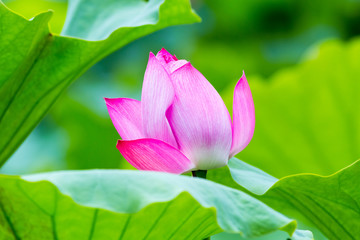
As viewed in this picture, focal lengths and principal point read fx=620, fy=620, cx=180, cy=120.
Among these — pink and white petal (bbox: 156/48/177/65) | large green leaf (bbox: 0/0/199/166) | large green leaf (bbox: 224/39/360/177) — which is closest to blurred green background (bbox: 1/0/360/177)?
large green leaf (bbox: 224/39/360/177)

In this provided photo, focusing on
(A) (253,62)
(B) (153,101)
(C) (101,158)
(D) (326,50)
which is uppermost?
(B) (153,101)

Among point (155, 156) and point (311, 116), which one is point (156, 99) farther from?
point (311, 116)

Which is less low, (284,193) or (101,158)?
(284,193)

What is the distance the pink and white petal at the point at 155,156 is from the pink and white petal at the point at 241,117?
56 mm

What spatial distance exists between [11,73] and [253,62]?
1.84 meters

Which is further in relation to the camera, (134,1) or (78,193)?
(134,1)

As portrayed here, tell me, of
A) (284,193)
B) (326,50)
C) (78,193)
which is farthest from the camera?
(326,50)

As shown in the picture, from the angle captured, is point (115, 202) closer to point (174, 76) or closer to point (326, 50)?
point (174, 76)

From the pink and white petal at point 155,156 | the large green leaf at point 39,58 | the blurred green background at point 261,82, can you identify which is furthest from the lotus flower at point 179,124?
the blurred green background at point 261,82

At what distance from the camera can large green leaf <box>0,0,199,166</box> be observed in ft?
2.42

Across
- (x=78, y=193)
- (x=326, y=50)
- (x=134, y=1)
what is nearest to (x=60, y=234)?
(x=78, y=193)

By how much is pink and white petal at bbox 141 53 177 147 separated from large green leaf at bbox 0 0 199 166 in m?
0.19

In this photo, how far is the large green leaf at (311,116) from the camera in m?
1.46

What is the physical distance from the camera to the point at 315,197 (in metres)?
0.66
